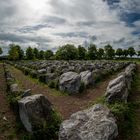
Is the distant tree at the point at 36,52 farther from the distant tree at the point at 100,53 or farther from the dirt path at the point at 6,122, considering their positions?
the dirt path at the point at 6,122

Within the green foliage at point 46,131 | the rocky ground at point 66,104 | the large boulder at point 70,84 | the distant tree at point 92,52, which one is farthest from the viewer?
Result: the distant tree at point 92,52

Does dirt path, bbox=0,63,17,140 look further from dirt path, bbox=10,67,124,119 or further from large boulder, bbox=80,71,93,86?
large boulder, bbox=80,71,93,86

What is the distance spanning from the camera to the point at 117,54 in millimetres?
132625

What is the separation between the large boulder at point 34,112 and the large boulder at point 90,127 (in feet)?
6.57

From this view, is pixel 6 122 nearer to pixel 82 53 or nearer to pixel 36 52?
pixel 82 53

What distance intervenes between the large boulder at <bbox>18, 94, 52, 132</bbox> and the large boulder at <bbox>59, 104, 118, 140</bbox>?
2.00 metres

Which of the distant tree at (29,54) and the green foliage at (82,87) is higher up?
the distant tree at (29,54)

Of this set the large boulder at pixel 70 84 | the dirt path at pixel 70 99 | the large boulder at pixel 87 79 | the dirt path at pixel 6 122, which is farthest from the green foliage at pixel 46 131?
the large boulder at pixel 87 79

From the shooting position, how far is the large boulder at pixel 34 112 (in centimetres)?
1368

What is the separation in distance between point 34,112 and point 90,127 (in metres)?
3.62

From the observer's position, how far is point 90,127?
11.9 m

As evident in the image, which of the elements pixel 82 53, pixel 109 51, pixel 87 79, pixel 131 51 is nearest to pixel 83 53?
pixel 82 53

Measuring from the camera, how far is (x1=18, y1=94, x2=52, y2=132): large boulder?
13680mm

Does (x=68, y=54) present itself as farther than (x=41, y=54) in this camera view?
No
